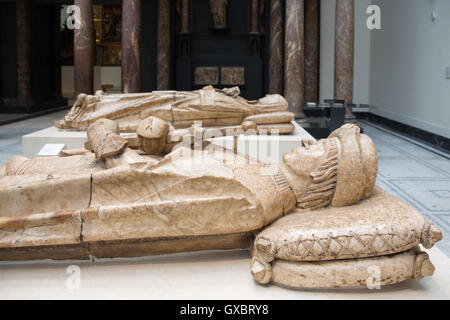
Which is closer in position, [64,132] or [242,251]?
[242,251]

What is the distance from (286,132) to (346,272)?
11.9 ft

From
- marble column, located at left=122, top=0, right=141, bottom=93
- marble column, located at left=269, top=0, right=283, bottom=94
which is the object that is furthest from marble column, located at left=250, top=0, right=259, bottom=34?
marble column, located at left=122, top=0, right=141, bottom=93

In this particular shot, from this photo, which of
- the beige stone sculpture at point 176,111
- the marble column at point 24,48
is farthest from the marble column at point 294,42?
the marble column at point 24,48

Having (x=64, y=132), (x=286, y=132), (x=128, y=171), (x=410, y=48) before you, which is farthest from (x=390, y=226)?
(x=410, y=48)

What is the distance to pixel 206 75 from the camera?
12.3m

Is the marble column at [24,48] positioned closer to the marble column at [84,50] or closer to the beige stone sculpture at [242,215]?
the marble column at [84,50]

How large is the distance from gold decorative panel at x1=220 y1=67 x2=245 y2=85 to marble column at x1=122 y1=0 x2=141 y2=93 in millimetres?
4327

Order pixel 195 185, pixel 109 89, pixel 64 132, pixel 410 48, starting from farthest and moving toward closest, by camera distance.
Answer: pixel 109 89 < pixel 410 48 < pixel 64 132 < pixel 195 185

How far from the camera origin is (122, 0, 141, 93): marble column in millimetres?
8062

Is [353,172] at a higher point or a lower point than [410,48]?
lower

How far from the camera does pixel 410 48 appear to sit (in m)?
10.2

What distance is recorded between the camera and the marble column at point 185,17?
1198 centimetres

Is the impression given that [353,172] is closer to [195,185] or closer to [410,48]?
[195,185]

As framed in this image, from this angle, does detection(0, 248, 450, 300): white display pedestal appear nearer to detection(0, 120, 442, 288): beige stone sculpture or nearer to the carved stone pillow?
detection(0, 120, 442, 288): beige stone sculpture
